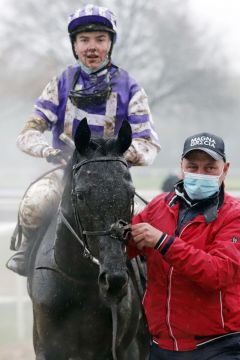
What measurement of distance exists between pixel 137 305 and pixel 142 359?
0.39 meters

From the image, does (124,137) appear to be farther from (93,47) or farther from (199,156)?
(93,47)

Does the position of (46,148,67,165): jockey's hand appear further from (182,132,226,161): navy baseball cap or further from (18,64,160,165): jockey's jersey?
(182,132,226,161): navy baseball cap

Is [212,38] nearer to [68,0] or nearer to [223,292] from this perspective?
[68,0]

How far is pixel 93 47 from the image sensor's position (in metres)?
4.65

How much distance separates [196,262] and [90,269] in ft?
2.77

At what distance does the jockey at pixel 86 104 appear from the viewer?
4.61m

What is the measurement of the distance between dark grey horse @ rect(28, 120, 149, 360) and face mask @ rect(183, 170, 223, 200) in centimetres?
32

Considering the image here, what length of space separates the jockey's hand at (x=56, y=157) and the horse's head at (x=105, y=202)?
54cm

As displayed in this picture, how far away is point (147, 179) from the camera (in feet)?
89.6

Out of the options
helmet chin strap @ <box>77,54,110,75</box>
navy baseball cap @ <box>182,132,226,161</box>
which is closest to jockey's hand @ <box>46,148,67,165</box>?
helmet chin strap @ <box>77,54,110,75</box>

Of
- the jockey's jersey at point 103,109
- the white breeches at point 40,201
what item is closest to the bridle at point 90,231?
the white breeches at point 40,201

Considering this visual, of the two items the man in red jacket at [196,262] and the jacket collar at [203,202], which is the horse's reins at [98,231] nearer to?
the man in red jacket at [196,262]

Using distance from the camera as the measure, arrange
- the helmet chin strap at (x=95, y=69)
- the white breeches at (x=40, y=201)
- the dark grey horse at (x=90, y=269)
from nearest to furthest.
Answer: the dark grey horse at (x=90, y=269) → the white breeches at (x=40, y=201) → the helmet chin strap at (x=95, y=69)

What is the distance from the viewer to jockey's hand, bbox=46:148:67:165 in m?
4.17
